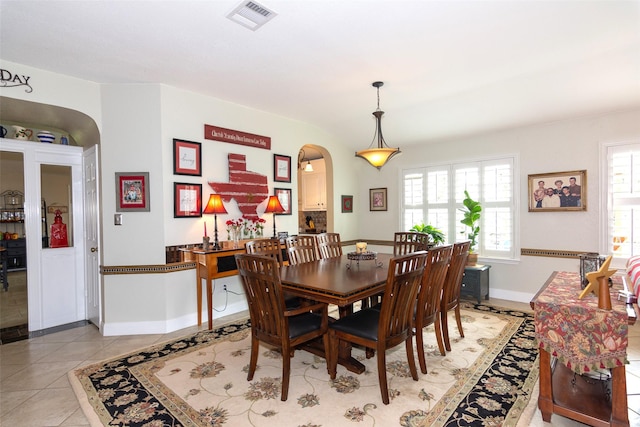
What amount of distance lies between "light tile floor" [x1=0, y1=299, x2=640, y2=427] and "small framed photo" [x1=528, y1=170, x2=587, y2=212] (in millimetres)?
1504

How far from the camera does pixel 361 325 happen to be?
236 centimetres

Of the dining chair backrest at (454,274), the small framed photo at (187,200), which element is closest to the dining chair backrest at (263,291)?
the dining chair backrest at (454,274)

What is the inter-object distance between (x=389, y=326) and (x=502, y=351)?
4.73 feet

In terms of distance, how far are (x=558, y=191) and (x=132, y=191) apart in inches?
203

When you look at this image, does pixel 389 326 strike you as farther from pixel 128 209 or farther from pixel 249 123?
pixel 249 123

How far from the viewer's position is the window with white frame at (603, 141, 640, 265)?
147 inches

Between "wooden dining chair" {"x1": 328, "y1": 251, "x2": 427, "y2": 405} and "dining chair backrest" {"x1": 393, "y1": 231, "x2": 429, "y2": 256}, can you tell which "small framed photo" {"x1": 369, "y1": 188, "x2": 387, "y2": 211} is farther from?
"wooden dining chair" {"x1": 328, "y1": 251, "x2": 427, "y2": 405}

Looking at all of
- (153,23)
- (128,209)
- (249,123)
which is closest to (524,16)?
(153,23)

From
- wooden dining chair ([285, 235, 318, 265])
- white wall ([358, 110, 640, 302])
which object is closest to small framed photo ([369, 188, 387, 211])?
white wall ([358, 110, 640, 302])

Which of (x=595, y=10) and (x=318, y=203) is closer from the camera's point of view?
(x=595, y=10)

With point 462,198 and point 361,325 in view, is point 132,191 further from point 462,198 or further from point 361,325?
point 462,198

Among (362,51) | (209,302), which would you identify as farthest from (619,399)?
(209,302)

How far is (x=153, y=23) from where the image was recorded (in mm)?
2381

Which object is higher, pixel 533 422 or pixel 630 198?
pixel 630 198
